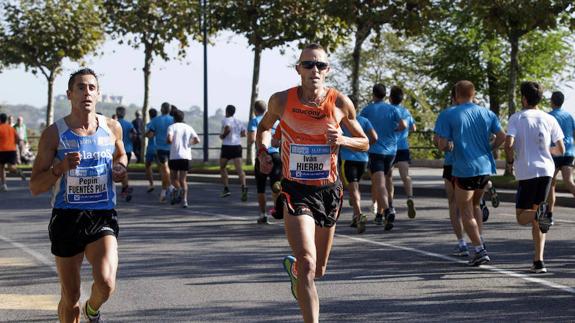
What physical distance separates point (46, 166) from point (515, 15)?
19.9 metres

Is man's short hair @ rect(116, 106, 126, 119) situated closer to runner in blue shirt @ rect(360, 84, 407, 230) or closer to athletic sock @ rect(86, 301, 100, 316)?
runner in blue shirt @ rect(360, 84, 407, 230)

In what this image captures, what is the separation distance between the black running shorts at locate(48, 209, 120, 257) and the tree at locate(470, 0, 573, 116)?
59.8 feet

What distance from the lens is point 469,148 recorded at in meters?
11.5

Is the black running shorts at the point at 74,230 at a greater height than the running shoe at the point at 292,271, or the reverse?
the black running shorts at the point at 74,230

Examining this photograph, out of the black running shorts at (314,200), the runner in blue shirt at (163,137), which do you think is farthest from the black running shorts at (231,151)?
the black running shorts at (314,200)

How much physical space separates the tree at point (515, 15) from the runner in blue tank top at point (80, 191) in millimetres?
18020

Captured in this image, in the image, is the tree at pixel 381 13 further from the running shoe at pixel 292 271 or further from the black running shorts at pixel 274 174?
the running shoe at pixel 292 271

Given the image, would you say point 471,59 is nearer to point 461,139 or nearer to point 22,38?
point 22,38

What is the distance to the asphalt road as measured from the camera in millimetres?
8750

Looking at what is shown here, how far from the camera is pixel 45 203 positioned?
2203cm

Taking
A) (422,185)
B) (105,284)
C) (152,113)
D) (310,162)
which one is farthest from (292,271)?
(422,185)

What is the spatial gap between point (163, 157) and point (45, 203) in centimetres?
252

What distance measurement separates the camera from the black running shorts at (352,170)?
15391 millimetres

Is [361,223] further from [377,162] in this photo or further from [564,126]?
[564,126]
